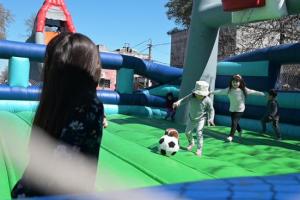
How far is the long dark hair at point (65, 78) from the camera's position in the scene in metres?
1.37

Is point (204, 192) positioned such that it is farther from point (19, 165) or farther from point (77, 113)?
point (19, 165)

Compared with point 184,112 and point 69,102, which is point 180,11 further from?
point 69,102

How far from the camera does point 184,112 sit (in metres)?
9.12

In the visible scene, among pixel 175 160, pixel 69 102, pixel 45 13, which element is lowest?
pixel 175 160

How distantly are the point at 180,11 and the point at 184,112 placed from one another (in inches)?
589

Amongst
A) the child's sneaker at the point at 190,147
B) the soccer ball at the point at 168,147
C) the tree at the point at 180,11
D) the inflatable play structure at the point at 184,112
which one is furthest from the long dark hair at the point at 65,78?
the tree at the point at 180,11

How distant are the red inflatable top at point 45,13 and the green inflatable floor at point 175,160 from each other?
9.00 m

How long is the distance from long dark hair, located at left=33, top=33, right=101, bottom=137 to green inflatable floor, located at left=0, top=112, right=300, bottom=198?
1.97 meters

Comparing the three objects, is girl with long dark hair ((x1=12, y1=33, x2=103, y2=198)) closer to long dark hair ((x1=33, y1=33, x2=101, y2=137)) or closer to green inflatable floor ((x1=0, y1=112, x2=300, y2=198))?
long dark hair ((x1=33, y1=33, x2=101, y2=137))

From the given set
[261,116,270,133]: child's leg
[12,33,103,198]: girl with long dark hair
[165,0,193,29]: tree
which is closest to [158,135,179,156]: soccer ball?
[261,116,270,133]: child's leg

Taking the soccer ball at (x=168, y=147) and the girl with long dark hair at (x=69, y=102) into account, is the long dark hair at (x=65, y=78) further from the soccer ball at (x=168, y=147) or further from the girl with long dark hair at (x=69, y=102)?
the soccer ball at (x=168, y=147)

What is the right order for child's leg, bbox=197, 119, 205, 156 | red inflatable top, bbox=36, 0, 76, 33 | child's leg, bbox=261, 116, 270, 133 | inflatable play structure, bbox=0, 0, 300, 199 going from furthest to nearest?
red inflatable top, bbox=36, 0, 76, 33 < child's leg, bbox=261, 116, 270, 133 < child's leg, bbox=197, 119, 205, 156 < inflatable play structure, bbox=0, 0, 300, 199

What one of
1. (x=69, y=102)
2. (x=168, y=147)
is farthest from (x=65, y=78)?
(x=168, y=147)

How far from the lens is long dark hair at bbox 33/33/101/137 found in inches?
53.9
